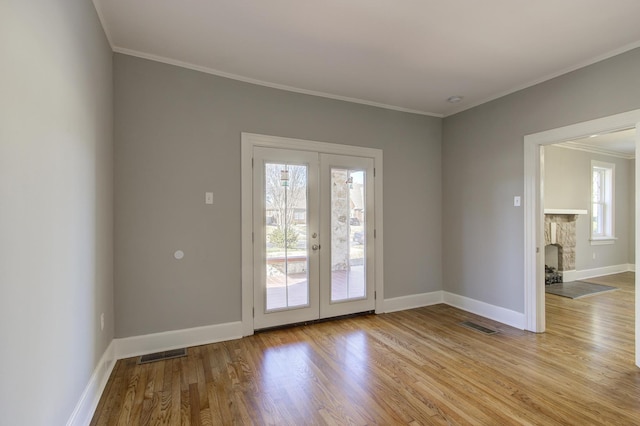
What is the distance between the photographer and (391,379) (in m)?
2.48

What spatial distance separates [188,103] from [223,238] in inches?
55.3

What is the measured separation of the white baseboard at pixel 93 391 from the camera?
183 cm

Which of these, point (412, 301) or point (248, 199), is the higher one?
point (248, 199)

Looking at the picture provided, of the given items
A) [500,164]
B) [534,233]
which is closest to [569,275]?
[534,233]

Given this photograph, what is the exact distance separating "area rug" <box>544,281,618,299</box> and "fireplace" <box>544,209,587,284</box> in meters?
0.22

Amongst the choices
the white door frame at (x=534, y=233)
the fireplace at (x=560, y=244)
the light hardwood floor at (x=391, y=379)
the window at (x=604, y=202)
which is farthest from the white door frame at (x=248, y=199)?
the window at (x=604, y=202)

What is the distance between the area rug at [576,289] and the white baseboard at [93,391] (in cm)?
608

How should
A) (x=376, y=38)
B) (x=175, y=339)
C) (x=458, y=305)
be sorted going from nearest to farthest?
(x=376, y=38) → (x=175, y=339) → (x=458, y=305)

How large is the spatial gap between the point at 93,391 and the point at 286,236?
2.08 meters

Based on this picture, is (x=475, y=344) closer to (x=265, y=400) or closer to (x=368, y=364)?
(x=368, y=364)

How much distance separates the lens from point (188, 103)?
3109mm

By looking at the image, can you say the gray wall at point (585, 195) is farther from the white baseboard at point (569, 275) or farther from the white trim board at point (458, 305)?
the white trim board at point (458, 305)

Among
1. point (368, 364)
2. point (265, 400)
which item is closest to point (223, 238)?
point (265, 400)

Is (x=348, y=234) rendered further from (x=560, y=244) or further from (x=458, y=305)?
(x=560, y=244)
